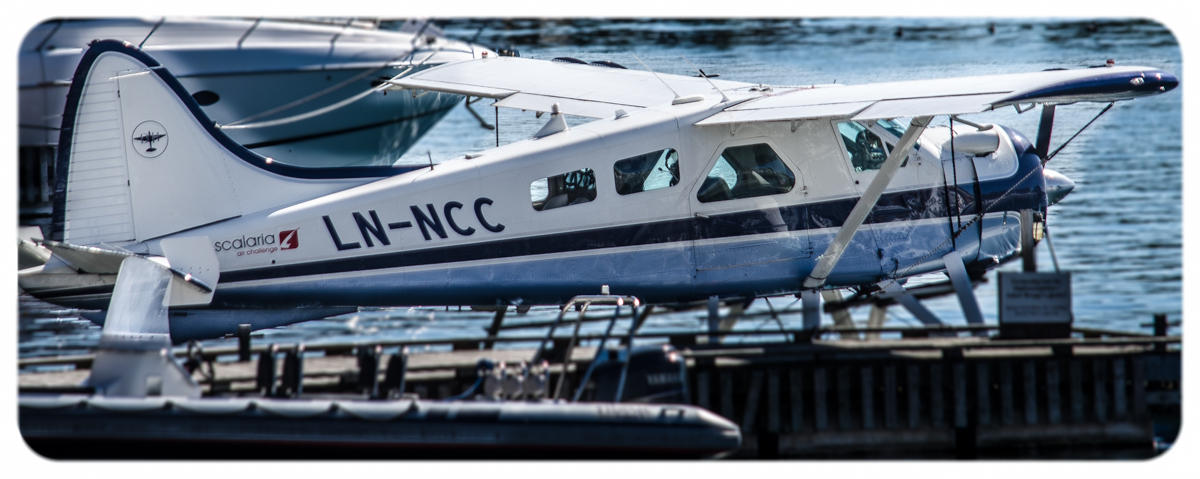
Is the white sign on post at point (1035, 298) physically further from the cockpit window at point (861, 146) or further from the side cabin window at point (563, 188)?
the side cabin window at point (563, 188)

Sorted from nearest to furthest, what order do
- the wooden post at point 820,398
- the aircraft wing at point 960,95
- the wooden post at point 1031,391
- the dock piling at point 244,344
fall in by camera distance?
the aircraft wing at point 960,95, the dock piling at point 244,344, the wooden post at point 820,398, the wooden post at point 1031,391

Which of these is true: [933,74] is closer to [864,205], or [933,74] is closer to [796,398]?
[864,205]

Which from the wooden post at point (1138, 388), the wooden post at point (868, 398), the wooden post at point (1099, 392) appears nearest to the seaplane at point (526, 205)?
the wooden post at point (868, 398)

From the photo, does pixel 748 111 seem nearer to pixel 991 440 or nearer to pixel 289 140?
pixel 991 440

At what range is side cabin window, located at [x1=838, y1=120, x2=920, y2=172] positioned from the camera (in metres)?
8.91

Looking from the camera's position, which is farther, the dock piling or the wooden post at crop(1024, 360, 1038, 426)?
the wooden post at crop(1024, 360, 1038, 426)

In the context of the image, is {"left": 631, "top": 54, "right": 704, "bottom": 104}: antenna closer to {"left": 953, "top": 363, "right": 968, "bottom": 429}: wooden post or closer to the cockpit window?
the cockpit window

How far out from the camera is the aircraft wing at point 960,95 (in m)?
7.58

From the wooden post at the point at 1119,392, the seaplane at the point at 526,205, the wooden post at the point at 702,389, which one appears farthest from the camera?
the wooden post at the point at 1119,392

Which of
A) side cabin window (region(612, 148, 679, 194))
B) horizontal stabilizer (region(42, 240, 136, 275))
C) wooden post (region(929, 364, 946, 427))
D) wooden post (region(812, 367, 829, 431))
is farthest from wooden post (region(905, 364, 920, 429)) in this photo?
horizontal stabilizer (region(42, 240, 136, 275))

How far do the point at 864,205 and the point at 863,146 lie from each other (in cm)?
70

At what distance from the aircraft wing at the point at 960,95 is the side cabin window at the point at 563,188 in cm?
96

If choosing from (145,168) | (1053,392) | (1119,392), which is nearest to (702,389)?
(1053,392)

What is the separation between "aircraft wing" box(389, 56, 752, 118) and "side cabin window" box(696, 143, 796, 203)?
47.2 inches
